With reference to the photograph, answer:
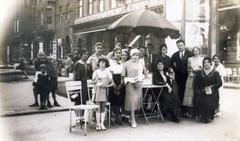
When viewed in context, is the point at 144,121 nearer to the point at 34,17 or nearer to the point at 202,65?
the point at 202,65

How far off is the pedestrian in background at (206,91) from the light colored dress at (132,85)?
3.67 feet

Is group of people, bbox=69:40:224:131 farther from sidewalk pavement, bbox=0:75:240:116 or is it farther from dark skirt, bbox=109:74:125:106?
sidewalk pavement, bbox=0:75:240:116

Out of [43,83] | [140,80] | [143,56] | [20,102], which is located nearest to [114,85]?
[140,80]

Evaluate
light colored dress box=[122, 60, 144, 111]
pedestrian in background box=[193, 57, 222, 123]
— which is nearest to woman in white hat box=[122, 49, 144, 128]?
light colored dress box=[122, 60, 144, 111]

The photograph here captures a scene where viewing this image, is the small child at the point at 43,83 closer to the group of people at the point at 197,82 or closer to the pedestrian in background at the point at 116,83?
the pedestrian in background at the point at 116,83

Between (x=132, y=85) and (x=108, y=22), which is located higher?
(x=108, y=22)

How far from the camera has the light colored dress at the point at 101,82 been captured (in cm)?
428

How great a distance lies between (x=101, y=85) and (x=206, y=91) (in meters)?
1.84

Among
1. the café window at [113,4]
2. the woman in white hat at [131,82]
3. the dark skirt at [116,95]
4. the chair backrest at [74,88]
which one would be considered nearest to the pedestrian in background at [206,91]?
the woman in white hat at [131,82]

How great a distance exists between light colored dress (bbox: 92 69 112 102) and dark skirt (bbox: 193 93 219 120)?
5.54ft

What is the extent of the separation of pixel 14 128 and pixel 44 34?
1.83m

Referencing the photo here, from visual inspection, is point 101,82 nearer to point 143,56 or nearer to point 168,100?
point 168,100

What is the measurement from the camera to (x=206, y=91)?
4.82m

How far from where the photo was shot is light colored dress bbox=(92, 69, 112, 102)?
4277mm
